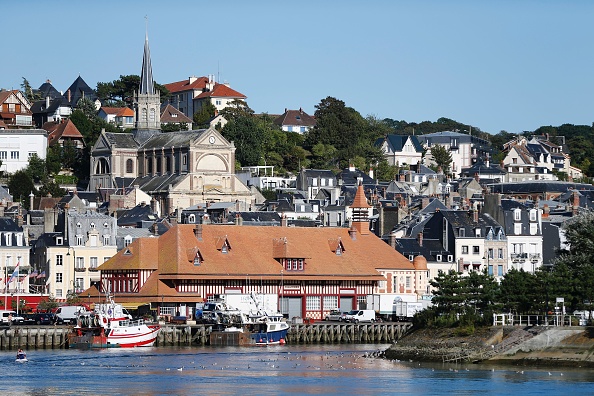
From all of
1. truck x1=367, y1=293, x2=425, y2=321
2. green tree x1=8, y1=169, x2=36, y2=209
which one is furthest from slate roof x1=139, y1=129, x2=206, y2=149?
truck x1=367, y1=293, x2=425, y2=321

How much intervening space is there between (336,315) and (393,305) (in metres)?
6.02

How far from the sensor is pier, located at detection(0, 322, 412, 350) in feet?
309

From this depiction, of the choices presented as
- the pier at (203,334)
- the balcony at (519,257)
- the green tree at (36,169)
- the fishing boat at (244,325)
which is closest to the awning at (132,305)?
the fishing boat at (244,325)

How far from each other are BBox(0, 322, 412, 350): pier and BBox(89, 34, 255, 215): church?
5589cm

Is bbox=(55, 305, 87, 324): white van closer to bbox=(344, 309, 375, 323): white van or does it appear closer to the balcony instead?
bbox=(344, 309, 375, 323): white van

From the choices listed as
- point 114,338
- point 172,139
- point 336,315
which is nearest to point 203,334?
point 114,338

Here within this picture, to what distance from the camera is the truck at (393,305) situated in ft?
363

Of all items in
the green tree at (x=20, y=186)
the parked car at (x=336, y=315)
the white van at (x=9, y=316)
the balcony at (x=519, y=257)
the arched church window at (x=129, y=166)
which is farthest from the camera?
the arched church window at (x=129, y=166)

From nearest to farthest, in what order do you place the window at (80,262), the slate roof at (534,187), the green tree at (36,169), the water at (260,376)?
1. the water at (260,376)
2. the window at (80,262)
3. the green tree at (36,169)
4. the slate roof at (534,187)

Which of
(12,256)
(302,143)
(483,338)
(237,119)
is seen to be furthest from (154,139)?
(483,338)

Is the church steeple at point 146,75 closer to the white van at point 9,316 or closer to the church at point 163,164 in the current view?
the church at point 163,164

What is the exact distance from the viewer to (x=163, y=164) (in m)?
174

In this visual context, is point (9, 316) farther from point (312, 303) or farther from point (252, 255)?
point (312, 303)

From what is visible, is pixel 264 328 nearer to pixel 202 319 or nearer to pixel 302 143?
pixel 202 319
